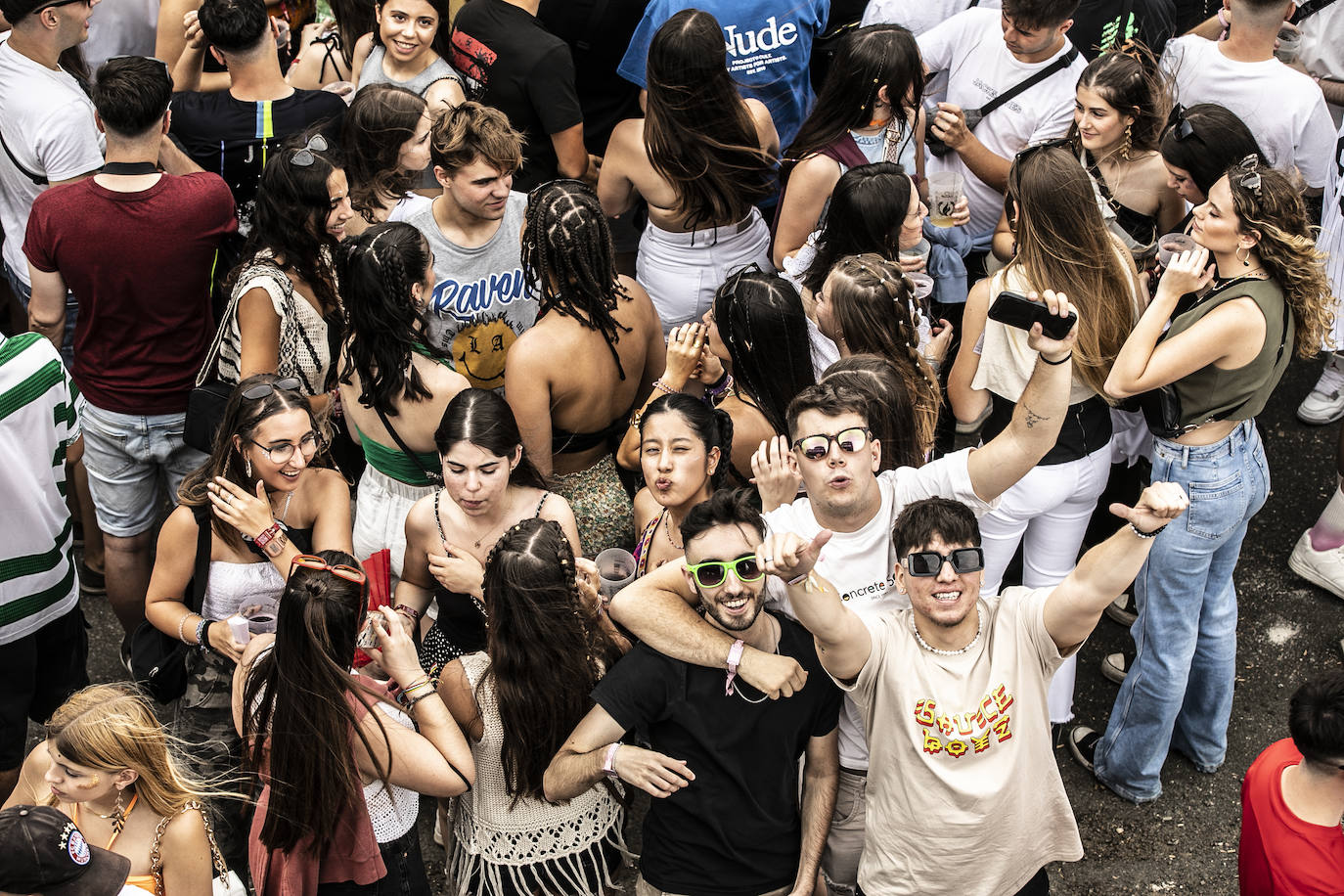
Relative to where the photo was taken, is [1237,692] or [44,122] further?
[44,122]

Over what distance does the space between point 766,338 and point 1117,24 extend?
271 centimetres

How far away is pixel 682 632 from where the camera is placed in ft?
10.6

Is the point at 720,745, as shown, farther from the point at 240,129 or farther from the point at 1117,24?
the point at 1117,24

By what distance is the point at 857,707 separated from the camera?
3260 mm

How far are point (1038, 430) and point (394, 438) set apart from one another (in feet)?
6.65

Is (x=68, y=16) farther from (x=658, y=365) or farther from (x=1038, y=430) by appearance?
(x=1038, y=430)

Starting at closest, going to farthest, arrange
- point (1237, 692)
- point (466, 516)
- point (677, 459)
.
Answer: point (677, 459), point (466, 516), point (1237, 692)

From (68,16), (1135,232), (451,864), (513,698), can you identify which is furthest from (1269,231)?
(68,16)

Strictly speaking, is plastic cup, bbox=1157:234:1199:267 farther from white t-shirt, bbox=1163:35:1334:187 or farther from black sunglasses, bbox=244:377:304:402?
black sunglasses, bbox=244:377:304:402

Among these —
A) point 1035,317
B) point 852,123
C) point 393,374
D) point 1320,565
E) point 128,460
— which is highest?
point 1035,317

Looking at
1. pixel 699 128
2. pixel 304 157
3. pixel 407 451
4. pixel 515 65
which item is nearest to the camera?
pixel 407 451

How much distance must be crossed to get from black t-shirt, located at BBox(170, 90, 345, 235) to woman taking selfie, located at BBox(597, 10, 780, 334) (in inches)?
51.7

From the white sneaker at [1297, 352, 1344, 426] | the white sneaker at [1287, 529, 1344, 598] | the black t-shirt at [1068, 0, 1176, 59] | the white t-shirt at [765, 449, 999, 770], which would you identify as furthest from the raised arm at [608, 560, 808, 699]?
the white sneaker at [1297, 352, 1344, 426]

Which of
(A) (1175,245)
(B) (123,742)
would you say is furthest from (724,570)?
(A) (1175,245)
